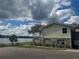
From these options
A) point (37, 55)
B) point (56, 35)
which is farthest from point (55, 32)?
point (37, 55)

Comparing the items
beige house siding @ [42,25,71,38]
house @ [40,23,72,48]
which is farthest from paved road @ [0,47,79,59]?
beige house siding @ [42,25,71,38]

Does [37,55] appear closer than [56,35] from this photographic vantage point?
Yes

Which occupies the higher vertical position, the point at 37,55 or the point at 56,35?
the point at 56,35

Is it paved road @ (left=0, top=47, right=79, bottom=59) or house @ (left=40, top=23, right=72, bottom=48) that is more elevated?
house @ (left=40, top=23, right=72, bottom=48)

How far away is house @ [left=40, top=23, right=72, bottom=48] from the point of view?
4959 centimetres

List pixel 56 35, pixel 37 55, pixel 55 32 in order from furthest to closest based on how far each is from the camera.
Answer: pixel 55 32 < pixel 56 35 < pixel 37 55

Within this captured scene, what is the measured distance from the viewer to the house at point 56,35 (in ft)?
163

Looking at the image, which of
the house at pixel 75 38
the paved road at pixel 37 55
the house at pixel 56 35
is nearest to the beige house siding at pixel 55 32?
the house at pixel 56 35

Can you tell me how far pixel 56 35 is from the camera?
5134cm

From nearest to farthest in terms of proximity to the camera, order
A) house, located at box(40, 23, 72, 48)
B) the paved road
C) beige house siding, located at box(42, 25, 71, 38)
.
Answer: the paved road
house, located at box(40, 23, 72, 48)
beige house siding, located at box(42, 25, 71, 38)

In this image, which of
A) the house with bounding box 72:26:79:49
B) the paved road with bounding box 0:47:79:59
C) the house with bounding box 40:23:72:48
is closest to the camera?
the paved road with bounding box 0:47:79:59

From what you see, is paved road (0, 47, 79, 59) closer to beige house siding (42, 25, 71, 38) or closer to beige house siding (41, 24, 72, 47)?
beige house siding (41, 24, 72, 47)

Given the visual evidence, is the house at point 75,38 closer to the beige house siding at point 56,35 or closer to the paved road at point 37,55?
the beige house siding at point 56,35

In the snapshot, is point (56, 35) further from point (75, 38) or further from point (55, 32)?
point (75, 38)
